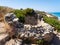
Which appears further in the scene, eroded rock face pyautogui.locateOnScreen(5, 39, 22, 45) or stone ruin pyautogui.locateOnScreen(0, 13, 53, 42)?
stone ruin pyautogui.locateOnScreen(0, 13, 53, 42)

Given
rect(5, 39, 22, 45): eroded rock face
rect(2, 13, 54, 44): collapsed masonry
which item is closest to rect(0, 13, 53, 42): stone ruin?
rect(2, 13, 54, 44): collapsed masonry

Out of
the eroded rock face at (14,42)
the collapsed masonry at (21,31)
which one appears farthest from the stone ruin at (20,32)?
the eroded rock face at (14,42)

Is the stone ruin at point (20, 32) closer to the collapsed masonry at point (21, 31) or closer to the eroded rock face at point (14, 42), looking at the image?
the collapsed masonry at point (21, 31)

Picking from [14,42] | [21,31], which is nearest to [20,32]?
[21,31]

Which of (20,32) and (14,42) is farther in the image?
(20,32)

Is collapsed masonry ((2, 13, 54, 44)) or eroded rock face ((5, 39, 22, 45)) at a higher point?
collapsed masonry ((2, 13, 54, 44))

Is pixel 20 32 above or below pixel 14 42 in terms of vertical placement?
above

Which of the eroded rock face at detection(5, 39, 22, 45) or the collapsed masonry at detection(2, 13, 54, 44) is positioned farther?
the collapsed masonry at detection(2, 13, 54, 44)

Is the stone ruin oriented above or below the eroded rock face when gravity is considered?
above

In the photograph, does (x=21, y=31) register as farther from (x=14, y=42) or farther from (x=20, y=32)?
(x=14, y=42)

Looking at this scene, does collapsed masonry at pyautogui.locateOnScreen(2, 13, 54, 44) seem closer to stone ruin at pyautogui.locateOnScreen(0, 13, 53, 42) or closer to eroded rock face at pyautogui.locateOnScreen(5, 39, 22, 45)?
stone ruin at pyautogui.locateOnScreen(0, 13, 53, 42)

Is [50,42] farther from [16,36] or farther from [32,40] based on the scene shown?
[16,36]

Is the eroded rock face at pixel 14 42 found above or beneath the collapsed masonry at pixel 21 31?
beneath
